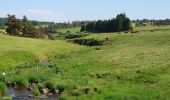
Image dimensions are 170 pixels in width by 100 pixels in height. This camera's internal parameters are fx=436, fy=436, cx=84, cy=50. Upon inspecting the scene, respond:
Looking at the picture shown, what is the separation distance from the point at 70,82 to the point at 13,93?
6.50 meters

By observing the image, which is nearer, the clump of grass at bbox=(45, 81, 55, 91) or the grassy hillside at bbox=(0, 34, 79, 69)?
the clump of grass at bbox=(45, 81, 55, 91)

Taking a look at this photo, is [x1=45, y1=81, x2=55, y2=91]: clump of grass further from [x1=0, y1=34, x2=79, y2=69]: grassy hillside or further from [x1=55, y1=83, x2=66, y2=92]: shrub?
[x1=0, y1=34, x2=79, y2=69]: grassy hillside

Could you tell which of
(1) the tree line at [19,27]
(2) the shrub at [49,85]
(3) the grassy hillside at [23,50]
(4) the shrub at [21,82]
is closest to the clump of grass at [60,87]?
(2) the shrub at [49,85]

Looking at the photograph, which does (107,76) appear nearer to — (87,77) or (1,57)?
(87,77)

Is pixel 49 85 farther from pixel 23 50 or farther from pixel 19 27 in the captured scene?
pixel 19 27

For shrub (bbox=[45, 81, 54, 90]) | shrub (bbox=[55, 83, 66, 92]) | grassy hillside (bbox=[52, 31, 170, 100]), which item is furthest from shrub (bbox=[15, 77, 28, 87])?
shrub (bbox=[55, 83, 66, 92])

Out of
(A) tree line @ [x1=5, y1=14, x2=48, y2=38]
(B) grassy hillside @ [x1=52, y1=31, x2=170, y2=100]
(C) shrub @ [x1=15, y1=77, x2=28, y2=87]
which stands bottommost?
(C) shrub @ [x1=15, y1=77, x2=28, y2=87]

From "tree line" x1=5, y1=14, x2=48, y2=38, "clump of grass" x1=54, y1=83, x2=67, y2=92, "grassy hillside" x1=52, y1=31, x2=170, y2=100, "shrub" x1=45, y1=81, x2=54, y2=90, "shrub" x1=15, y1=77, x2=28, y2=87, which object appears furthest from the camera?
"tree line" x1=5, y1=14, x2=48, y2=38

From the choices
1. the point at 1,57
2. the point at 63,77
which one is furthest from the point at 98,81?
the point at 1,57

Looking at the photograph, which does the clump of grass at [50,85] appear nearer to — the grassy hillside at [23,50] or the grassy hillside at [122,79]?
the grassy hillside at [122,79]

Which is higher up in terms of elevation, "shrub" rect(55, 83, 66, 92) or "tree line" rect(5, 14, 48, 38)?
"tree line" rect(5, 14, 48, 38)

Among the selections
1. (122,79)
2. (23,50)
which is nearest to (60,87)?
A: (122,79)

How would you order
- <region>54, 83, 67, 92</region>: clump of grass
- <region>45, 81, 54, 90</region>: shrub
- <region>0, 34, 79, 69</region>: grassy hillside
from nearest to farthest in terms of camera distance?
1. <region>54, 83, 67, 92</region>: clump of grass
2. <region>45, 81, 54, 90</region>: shrub
3. <region>0, 34, 79, 69</region>: grassy hillside

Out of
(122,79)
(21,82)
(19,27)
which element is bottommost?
(21,82)
